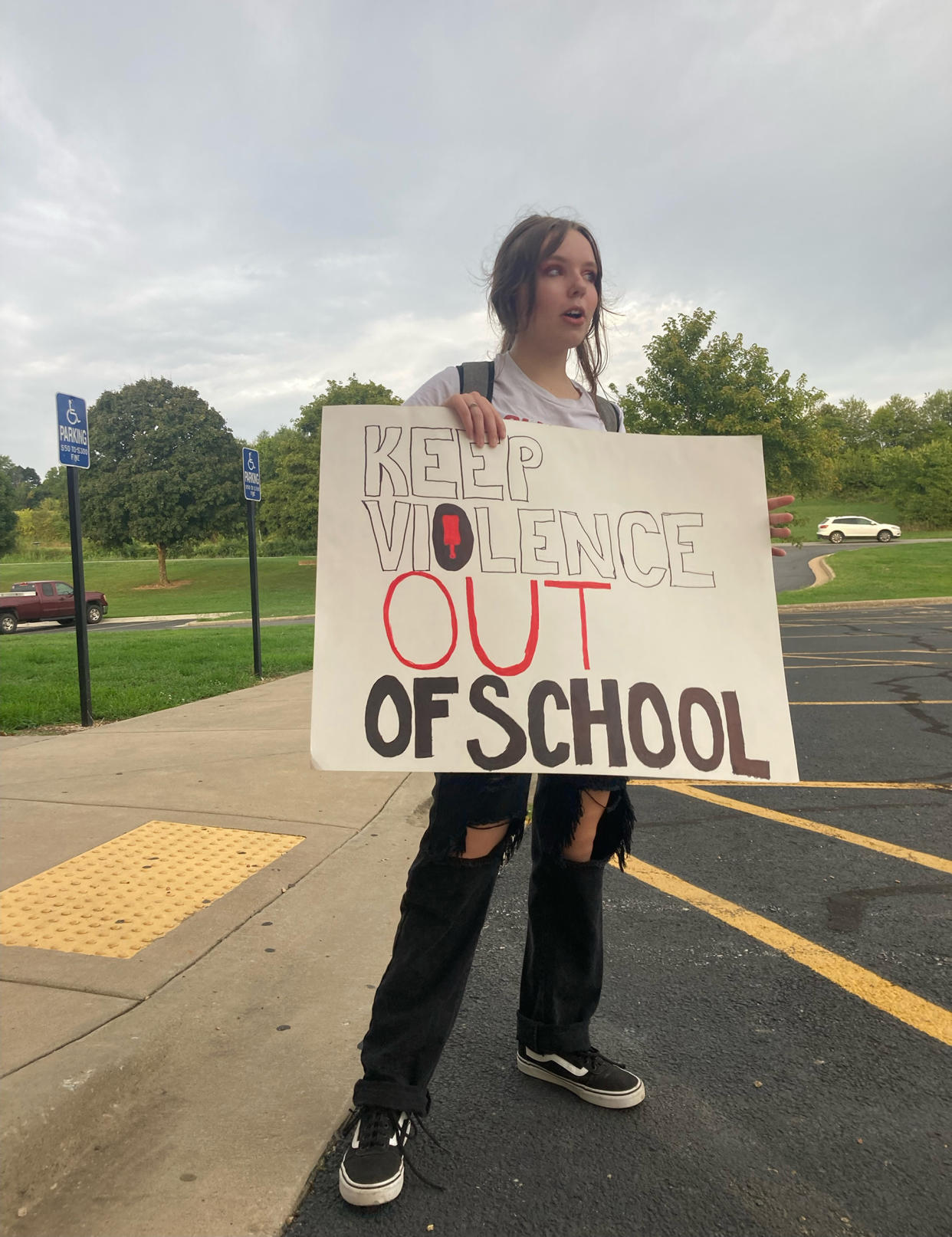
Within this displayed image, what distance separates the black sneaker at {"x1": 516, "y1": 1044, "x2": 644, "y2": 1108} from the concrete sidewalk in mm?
485

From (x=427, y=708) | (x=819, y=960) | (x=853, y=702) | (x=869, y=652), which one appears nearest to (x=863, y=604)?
(x=869, y=652)

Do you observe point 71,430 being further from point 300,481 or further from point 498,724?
point 300,481

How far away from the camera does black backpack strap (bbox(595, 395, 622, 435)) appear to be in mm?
2270

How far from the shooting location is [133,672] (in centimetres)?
967

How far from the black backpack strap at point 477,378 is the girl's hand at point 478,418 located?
82 mm

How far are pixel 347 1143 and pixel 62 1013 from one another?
891 mm

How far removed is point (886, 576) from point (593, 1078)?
2587 cm

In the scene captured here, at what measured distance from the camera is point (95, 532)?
3803 cm

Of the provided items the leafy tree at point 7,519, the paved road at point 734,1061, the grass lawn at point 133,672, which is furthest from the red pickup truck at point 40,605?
the paved road at point 734,1061

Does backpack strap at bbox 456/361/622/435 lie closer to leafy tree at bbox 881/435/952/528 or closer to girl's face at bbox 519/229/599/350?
girl's face at bbox 519/229/599/350

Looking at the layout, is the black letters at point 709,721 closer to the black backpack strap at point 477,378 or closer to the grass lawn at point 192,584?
the black backpack strap at point 477,378

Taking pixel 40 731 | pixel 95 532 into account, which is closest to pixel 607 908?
pixel 40 731

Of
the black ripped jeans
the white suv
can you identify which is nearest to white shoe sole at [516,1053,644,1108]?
the black ripped jeans

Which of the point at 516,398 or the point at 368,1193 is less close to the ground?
the point at 516,398
